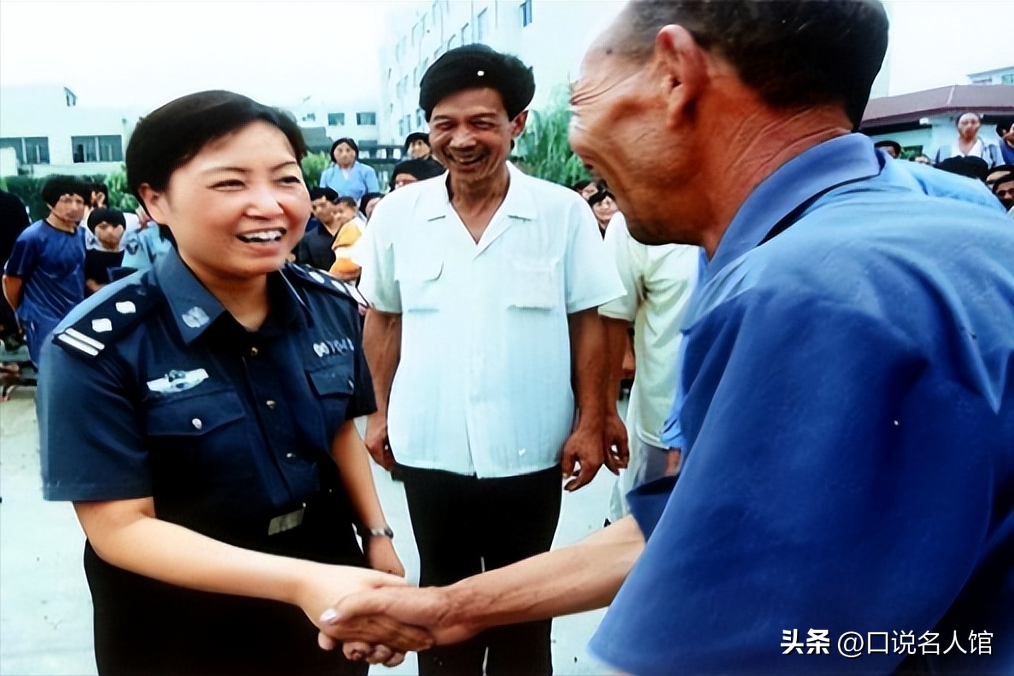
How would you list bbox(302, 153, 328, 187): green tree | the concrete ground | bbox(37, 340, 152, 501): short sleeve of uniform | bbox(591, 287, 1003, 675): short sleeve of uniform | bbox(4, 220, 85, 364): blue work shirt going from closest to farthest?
1. bbox(591, 287, 1003, 675): short sleeve of uniform
2. bbox(37, 340, 152, 501): short sleeve of uniform
3. bbox(302, 153, 328, 187): green tree
4. bbox(4, 220, 85, 364): blue work shirt
5. the concrete ground

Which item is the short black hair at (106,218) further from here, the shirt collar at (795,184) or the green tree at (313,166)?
the shirt collar at (795,184)

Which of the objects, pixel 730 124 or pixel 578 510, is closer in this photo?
pixel 730 124

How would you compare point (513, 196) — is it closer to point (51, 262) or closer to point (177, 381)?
point (177, 381)

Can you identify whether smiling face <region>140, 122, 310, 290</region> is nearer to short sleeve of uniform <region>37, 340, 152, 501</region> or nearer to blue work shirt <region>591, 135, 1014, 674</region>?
short sleeve of uniform <region>37, 340, 152, 501</region>

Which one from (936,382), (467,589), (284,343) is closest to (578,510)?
(467,589)

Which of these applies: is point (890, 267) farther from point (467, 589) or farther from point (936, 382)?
point (467, 589)

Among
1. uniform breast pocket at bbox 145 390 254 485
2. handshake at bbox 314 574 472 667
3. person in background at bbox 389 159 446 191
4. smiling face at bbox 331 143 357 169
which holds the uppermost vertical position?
smiling face at bbox 331 143 357 169

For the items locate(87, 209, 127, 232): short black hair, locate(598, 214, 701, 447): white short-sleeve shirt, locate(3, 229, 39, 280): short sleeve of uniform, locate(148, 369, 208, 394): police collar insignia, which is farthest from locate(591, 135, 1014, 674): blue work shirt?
locate(3, 229, 39, 280): short sleeve of uniform

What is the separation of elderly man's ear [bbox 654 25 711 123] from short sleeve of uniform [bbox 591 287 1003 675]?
0.21 m

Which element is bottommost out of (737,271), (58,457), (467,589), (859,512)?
(467,589)

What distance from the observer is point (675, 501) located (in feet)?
1.69

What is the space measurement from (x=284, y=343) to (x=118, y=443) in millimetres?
202

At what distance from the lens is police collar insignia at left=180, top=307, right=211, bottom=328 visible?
2.73 feet

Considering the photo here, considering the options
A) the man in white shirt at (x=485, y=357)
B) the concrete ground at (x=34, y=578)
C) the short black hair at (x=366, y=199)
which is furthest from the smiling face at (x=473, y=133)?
the concrete ground at (x=34, y=578)
